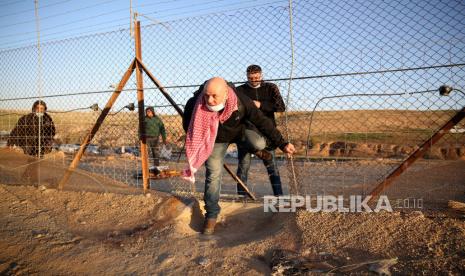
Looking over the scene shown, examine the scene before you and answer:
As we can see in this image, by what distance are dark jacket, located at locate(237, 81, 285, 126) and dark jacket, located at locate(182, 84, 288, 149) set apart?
0.54 m

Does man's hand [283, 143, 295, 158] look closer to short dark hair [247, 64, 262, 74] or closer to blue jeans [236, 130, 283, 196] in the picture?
blue jeans [236, 130, 283, 196]

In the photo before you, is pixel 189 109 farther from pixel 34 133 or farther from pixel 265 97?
pixel 34 133

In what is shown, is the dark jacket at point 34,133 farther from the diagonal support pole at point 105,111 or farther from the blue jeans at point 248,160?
the blue jeans at point 248,160

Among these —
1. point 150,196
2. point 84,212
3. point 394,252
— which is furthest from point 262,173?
point 394,252

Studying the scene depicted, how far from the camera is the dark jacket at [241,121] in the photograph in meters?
3.24

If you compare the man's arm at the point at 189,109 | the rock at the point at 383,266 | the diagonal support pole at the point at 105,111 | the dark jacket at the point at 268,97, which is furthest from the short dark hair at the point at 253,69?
the rock at the point at 383,266

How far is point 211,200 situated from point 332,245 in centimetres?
135

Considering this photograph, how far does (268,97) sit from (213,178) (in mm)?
1249

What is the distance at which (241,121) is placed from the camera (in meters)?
3.37

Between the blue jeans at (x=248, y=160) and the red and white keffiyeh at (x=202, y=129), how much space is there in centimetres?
54

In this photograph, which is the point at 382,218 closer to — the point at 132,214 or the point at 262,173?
the point at 132,214

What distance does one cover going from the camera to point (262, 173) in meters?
8.23

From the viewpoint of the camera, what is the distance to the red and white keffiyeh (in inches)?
125

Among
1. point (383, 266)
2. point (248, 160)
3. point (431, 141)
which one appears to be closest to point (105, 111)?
point (248, 160)
